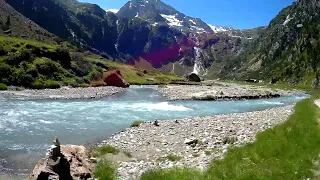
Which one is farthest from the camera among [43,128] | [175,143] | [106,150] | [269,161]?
[43,128]

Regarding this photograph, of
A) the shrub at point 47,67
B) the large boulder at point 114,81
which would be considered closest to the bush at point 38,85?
the shrub at point 47,67

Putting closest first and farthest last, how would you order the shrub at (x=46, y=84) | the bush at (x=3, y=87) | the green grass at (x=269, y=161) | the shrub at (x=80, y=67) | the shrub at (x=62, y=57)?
the green grass at (x=269, y=161)
the bush at (x=3, y=87)
the shrub at (x=46, y=84)
the shrub at (x=62, y=57)
the shrub at (x=80, y=67)

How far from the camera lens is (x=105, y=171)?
1927cm

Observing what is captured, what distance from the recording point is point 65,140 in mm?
30750

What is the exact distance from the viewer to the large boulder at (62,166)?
1586 cm

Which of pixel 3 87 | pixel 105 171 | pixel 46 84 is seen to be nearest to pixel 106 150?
pixel 105 171

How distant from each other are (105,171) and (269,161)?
9454 millimetres

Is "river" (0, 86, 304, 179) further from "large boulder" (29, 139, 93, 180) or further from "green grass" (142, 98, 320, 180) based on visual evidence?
"green grass" (142, 98, 320, 180)

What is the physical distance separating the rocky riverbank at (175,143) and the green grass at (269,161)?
5.12 ft

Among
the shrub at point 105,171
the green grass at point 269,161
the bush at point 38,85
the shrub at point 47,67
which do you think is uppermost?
the shrub at point 47,67

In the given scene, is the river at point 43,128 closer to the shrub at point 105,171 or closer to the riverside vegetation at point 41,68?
the shrub at point 105,171

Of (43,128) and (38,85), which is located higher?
(38,85)

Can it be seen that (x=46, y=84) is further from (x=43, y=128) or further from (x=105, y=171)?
(x=105, y=171)

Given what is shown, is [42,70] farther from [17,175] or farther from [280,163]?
[280,163]
